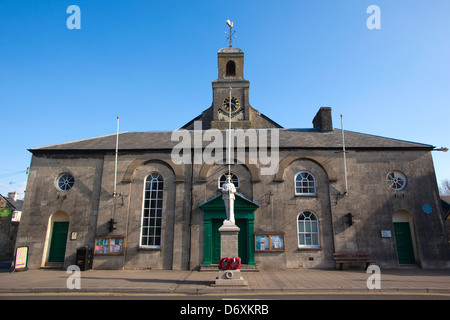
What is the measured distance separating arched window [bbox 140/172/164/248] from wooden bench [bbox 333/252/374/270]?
977 cm

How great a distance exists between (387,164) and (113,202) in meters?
16.4

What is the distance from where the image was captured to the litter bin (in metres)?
14.4

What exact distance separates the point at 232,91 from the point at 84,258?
1578 centimetres

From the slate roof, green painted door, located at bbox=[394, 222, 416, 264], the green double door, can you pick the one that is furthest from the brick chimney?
the green double door

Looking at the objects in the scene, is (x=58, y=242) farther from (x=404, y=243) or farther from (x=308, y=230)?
(x=404, y=243)

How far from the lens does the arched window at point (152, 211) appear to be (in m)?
15.6

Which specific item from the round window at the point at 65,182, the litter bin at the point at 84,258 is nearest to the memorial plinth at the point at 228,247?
the litter bin at the point at 84,258

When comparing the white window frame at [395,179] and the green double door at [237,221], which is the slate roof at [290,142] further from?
the green double door at [237,221]

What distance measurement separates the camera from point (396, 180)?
16.3m

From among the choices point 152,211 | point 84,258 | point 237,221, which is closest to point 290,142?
point 237,221

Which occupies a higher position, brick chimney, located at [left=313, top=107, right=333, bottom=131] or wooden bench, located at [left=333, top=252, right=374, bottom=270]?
brick chimney, located at [left=313, top=107, right=333, bottom=131]

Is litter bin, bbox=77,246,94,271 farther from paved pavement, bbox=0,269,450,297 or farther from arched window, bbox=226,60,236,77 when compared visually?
arched window, bbox=226,60,236,77
